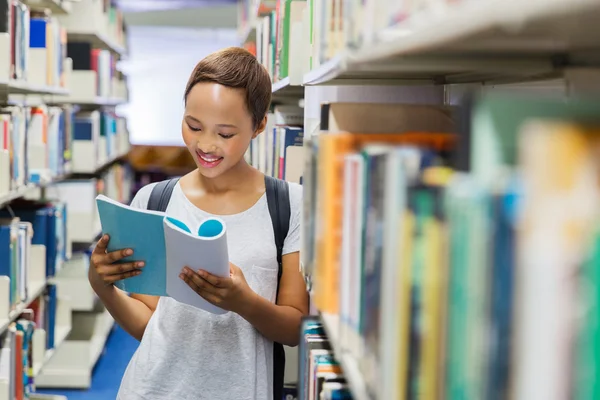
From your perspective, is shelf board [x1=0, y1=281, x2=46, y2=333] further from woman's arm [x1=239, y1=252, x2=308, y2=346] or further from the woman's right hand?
woman's arm [x1=239, y1=252, x2=308, y2=346]

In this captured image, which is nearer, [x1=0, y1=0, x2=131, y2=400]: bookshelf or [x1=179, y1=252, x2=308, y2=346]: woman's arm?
[x1=179, y1=252, x2=308, y2=346]: woman's arm

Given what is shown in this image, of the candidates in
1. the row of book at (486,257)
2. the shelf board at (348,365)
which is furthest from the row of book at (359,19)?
the shelf board at (348,365)

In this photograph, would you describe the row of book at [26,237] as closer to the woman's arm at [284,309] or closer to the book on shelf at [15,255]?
the book on shelf at [15,255]

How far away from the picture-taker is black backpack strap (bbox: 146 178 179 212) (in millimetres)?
1808

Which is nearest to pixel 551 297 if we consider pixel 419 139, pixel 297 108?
pixel 419 139

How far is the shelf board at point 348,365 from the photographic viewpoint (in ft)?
2.91

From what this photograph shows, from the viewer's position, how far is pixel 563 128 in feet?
1.62

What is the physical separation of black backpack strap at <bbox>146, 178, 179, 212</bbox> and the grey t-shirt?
59mm

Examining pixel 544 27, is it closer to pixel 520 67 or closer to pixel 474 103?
pixel 474 103

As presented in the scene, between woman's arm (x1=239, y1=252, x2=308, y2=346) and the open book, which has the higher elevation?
the open book

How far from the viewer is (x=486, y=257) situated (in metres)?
0.54

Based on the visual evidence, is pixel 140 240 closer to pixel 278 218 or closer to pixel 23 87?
pixel 278 218

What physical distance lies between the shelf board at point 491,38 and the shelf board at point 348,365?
357 mm

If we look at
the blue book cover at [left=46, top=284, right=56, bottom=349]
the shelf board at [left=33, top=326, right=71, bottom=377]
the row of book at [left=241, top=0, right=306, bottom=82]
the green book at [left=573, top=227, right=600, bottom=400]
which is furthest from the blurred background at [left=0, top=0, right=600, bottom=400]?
the blue book cover at [left=46, top=284, right=56, bottom=349]
